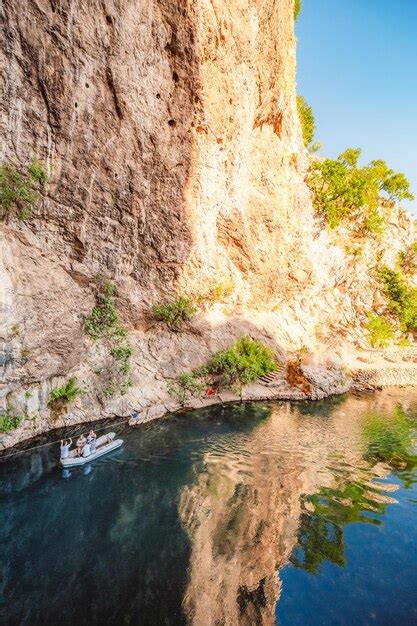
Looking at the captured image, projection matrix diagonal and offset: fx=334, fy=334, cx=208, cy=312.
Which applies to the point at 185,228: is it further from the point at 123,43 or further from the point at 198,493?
the point at 198,493

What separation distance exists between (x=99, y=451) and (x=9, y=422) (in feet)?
12.4

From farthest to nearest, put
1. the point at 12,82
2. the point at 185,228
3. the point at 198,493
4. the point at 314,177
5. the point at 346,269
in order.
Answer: the point at 346,269 → the point at 314,177 → the point at 185,228 → the point at 12,82 → the point at 198,493

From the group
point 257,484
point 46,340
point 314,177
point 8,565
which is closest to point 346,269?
point 314,177

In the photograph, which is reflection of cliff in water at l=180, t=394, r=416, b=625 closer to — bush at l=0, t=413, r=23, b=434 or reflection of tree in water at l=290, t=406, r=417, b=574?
reflection of tree in water at l=290, t=406, r=417, b=574

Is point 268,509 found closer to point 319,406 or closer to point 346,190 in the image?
point 319,406

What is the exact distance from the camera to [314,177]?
29.8 m

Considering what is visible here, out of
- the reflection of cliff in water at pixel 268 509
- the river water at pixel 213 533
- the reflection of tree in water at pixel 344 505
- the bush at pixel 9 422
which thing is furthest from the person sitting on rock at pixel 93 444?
the reflection of tree in water at pixel 344 505

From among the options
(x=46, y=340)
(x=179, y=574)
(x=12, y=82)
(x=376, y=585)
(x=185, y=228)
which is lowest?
(x=376, y=585)

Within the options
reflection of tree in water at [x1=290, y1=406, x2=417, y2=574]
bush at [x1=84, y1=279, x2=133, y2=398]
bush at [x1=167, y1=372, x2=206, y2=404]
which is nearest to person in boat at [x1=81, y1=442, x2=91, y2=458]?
bush at [x1=84, y1=279, x2=133, y2=398]

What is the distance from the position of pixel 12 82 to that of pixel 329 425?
2140 centimetres

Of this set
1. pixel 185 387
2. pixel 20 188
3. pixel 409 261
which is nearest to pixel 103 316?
pixel 185 387

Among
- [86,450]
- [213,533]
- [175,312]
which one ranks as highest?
[175,312]

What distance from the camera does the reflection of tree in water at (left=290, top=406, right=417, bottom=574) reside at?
8773 millimetres

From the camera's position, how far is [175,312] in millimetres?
20906
